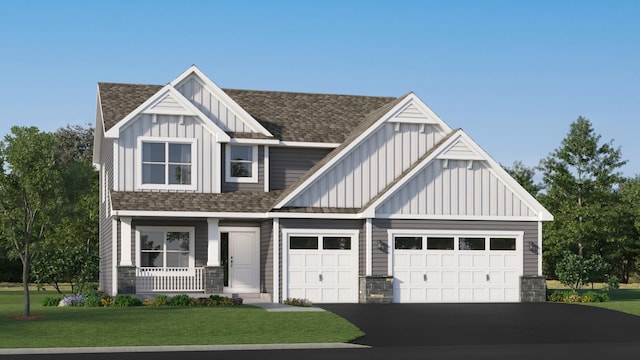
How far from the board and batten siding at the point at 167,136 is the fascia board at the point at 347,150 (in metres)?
3.76

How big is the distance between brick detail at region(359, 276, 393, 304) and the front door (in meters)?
4.74

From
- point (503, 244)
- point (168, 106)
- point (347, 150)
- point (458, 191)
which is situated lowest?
point (503, 244)

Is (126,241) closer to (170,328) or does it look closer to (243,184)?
(243,184)

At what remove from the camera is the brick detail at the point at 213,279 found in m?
33.6

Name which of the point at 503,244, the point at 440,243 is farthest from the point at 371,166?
the point at 503,244

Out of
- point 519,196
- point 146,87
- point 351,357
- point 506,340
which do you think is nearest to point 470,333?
point 506,340

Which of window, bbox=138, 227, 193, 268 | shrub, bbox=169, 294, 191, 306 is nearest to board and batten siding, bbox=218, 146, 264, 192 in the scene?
window, bbox=138, 227, 193, 268

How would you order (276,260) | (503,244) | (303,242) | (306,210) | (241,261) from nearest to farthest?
(276,260) → (306,210) → (303,242) → (503,244) → (241,261)

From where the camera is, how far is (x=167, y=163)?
35000 mm

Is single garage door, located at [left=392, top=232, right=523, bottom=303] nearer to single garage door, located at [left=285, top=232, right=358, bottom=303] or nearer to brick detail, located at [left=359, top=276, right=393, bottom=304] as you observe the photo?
brick detail, located at [left=359, top=276, right=393, bottom=304]

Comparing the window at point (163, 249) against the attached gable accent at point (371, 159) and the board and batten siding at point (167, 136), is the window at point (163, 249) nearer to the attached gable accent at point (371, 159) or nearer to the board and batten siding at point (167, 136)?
the board and batten siding at point (167, 136)

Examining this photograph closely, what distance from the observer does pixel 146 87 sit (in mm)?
38188

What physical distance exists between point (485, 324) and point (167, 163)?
47.7ft

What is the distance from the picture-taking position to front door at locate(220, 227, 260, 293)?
118 feet
